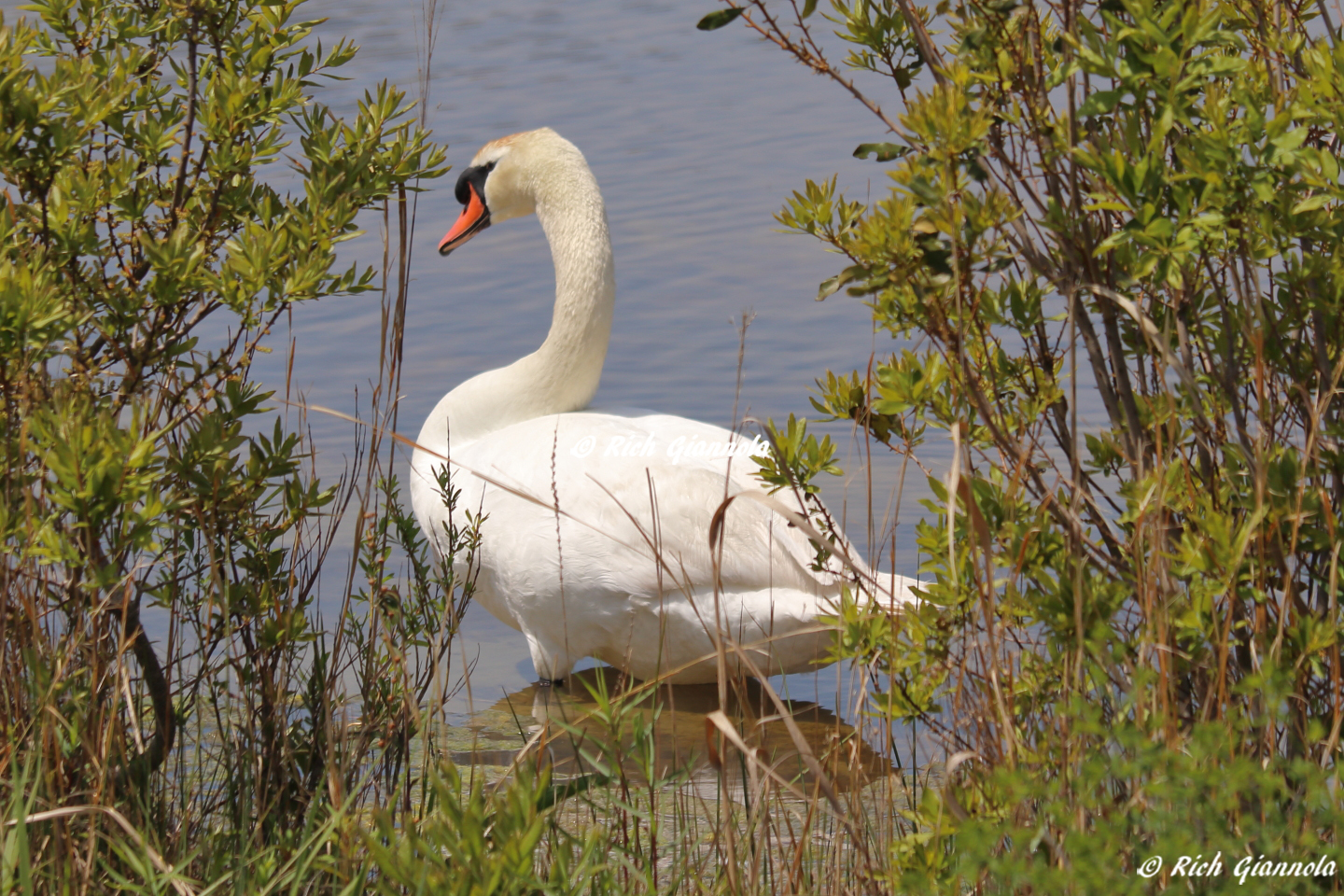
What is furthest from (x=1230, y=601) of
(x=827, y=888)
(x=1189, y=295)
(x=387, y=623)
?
(x=387, y=623)

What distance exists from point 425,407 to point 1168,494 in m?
4.76

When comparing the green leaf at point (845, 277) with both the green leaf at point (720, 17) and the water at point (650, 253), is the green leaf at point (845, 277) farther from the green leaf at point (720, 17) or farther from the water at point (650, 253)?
the water at point (650, 253)

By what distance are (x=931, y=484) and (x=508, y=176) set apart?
382cm

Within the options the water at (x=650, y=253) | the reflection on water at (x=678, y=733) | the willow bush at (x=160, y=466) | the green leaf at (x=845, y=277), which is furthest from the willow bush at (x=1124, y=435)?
the reflection on water at (x=678, y=733)

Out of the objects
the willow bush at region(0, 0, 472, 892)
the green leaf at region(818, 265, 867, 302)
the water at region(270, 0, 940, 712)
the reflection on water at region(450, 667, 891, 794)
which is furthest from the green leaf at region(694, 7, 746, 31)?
the reflection on water at region(450, 667, 891, 794)

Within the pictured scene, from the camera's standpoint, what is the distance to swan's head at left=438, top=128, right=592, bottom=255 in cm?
554

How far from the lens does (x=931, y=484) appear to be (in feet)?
7.16

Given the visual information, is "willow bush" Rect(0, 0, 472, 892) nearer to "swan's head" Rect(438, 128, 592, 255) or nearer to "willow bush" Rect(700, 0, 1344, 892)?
"willow bush" Rect(700, 0, 1344, 892)

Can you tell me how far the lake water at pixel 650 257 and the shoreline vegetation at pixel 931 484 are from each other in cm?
73

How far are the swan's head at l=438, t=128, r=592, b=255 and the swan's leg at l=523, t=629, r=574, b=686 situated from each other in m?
1.85

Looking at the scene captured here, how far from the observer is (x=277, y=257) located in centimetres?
240

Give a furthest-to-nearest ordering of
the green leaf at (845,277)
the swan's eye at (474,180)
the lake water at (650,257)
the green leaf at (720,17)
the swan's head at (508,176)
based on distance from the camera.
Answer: the lake water at (650,257), the swan's eye at (474,180), the swan's head at (508,176), the green leaf at (720,17), the green leaf at (845,277)

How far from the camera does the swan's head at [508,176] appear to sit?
218 inches

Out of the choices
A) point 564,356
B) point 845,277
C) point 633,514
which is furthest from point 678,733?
point 845,277
